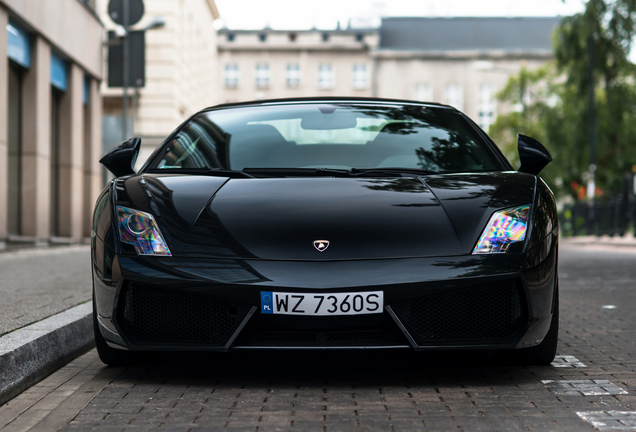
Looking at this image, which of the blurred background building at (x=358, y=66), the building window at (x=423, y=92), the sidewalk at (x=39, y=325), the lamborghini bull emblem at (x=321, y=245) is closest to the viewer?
the lamborghini bull emblem at (x=321, y=245)

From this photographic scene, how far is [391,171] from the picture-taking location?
4.34 m

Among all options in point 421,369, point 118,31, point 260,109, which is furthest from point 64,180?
point 421,369

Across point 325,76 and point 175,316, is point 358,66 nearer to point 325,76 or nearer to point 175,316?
point 325,76

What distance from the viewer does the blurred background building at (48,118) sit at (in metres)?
15.1

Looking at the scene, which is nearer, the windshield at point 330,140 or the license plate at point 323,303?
the license plate at point 323,303

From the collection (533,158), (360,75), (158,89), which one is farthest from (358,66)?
(533,158)

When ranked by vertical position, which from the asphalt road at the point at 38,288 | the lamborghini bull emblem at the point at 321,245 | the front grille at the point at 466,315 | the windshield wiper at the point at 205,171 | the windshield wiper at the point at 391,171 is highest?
the windshield wiper at the point at 391,171

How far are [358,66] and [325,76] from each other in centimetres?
266

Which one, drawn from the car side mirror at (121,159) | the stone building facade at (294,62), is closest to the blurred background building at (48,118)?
the car side mirror at (121,159)

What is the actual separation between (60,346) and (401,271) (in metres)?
2.03

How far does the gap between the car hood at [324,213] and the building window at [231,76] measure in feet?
217

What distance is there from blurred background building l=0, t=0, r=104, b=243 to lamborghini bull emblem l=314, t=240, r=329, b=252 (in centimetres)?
1120

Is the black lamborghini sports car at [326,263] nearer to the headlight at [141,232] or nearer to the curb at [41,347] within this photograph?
the headlight at [141,232]

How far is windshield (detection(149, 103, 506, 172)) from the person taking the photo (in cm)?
454
